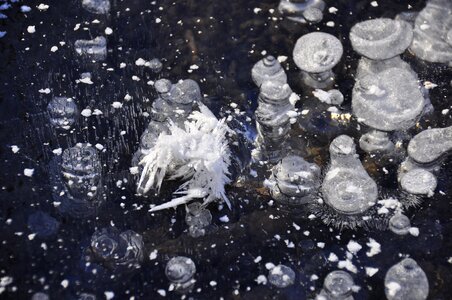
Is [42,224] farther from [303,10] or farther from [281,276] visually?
[303,10]

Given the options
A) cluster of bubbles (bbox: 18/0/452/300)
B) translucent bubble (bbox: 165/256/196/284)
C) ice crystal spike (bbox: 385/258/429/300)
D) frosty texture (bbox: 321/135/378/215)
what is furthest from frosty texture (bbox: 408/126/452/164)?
translucent bubble (bbox: 165/256/196/284)

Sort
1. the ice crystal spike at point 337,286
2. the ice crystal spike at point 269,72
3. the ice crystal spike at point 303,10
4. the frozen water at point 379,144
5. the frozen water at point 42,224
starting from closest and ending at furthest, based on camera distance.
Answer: the ice crystal spike at point 337,286 < the frozen water at point 42,224 < the frozen water at point 379,144 < the ice crystal spike at point 269,72 < the ice crystal spike at point 303,10

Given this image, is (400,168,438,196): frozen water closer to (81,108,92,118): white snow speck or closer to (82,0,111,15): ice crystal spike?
(81,108,92,118): white snow speck

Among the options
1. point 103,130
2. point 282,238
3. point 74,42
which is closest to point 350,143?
point 282,238

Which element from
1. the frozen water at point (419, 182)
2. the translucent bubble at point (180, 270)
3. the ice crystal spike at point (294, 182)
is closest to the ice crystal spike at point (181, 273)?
the translucent bubble at point (180, 270)

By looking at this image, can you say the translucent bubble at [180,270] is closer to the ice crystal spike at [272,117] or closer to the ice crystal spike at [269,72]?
the ice crystal spike at [272,117]
